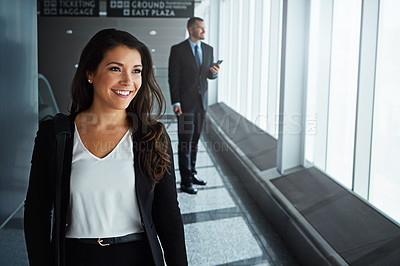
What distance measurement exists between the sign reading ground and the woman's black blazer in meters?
3.20

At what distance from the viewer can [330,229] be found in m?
3.21

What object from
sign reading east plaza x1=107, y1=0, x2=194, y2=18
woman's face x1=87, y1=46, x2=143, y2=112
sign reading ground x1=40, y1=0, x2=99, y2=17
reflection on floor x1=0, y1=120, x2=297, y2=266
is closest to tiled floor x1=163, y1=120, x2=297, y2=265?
reflection on floor x1=0, y1=120, x2=297, y2=266

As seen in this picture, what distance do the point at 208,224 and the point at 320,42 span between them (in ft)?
6.49

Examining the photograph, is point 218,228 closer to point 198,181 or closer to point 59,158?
point 198,181

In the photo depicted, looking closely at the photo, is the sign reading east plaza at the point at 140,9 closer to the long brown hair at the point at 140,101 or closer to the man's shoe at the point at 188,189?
the man's shoe at the point at 188,189

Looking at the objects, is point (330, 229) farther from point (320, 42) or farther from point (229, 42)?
point (229, 42)

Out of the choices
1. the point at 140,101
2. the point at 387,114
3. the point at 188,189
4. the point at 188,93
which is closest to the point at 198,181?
the point at 188,189

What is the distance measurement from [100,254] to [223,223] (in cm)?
262

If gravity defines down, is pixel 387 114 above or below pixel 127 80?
below

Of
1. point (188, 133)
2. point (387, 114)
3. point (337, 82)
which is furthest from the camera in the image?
point (188, 133)

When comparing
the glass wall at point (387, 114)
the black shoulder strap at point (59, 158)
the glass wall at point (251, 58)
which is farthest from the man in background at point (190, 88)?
the black shoulder strap at point (59, 158)

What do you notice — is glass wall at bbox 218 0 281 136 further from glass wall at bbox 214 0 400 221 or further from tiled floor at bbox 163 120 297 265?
tiled floor at bbox 163 120 297 265

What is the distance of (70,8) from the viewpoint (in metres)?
4.49

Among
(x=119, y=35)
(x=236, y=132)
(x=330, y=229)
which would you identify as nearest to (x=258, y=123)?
(x=236, y=132)
